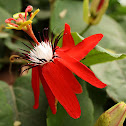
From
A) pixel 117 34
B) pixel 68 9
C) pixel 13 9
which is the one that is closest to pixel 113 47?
pixel 117 34

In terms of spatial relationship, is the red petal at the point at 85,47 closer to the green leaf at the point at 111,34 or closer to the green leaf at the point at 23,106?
the green leaf at the point at 23,106

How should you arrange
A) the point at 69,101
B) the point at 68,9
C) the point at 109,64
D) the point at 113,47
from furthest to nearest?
the point at 68,9 < the point at 113,47 < the point at 109,64 < the point at 69,101

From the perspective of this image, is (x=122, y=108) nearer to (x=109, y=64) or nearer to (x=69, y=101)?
(x=69, y=101)

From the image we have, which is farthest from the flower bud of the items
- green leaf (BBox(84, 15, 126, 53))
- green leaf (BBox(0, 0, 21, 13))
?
green leaf (BBox(0, 0, 21, 13))

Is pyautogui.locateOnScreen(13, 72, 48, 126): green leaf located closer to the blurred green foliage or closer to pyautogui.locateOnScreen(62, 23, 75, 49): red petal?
the blurred green foliage

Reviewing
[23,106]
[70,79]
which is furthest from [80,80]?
[23,106]

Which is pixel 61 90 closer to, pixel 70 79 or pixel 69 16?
pixel 70 79
